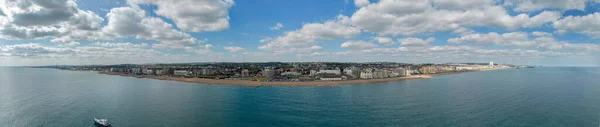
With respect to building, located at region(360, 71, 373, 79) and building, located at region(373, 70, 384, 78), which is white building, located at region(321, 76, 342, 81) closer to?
building, located at region(360, 71, 373, 79)

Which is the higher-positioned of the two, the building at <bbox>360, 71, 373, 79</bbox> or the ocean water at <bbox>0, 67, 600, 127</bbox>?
the building at <bbox>360, 71, 373, 79</bbox>

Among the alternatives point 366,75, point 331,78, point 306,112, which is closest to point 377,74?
point 366,75

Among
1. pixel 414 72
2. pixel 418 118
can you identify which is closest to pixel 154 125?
pixel 418 118

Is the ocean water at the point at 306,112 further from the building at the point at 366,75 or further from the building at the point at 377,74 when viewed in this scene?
the building at the point at 377,74

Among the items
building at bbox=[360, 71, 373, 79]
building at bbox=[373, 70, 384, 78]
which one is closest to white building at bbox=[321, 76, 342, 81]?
building at bbox=[360, 71, 373, 79]

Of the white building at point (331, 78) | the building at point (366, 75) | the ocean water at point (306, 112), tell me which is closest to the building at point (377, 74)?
the building at point (366, 75)

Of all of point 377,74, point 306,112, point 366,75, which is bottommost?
point 306,112

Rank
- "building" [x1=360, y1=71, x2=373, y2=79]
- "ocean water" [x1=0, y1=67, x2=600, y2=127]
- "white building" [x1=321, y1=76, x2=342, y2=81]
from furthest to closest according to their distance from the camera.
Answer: "building" [x1=360, y1=71, x2=373, y2=79] < "white building" [x1=321, y1=76, x2=342, y2=81] < "ocean water" [x1=0, y1=67, x2=600, y2=127]

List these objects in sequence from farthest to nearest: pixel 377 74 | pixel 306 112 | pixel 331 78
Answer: pixel 377 74 < pixel 331 78 < pixel 306 112

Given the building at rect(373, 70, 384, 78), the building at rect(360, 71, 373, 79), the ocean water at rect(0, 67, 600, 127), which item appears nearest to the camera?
the ocean water at rect(0, 67, 600, 127)

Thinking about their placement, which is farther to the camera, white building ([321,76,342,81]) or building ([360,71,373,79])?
building ([360,71,373,79])

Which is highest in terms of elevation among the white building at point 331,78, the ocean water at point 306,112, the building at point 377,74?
the building at point 377,74

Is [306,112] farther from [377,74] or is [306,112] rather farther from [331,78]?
[377,74]
